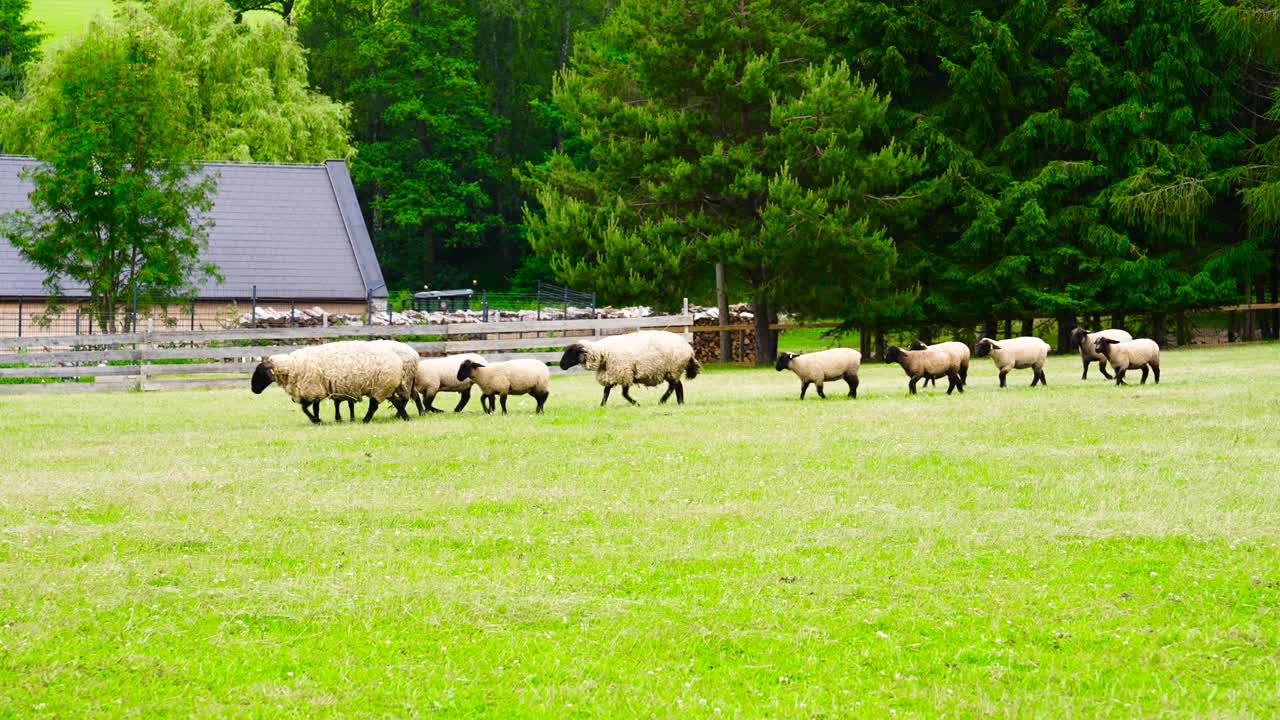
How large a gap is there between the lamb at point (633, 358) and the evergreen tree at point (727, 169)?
15.1 metres

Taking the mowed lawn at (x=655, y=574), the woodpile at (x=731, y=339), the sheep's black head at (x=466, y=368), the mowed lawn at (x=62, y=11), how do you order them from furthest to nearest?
the mowed lawn at (x=62, y=11)
the woodpile at (x=731, y=339)
the sheep's black head at (x=466, y=368)
the mowed lawn at (x=655, y=574)

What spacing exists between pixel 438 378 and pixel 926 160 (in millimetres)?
24216

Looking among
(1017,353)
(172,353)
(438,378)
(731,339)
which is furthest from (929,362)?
(731,339)

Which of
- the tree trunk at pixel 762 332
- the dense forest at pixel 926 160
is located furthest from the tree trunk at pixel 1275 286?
the tree trunk at pixel 762 332

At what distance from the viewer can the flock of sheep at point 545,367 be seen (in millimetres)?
18422

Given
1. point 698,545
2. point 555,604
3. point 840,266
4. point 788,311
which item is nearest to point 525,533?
point 698,545

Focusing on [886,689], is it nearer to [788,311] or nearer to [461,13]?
[788,311]

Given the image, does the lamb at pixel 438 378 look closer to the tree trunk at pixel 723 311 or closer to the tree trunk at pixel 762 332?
the tree trunk at pixel 723 311

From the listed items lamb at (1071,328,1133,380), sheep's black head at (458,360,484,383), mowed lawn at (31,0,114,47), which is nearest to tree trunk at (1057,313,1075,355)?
lamb at (1071,328,1133,380)

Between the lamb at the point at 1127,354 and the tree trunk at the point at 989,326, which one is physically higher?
the tree trunk at the point at 989,326

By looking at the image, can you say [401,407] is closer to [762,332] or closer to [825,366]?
[825,366]

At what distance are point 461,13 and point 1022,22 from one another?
41522 millimetres

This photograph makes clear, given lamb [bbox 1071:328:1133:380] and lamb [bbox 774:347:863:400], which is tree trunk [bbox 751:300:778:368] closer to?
lamb [bbox 1071:328:1133:380]

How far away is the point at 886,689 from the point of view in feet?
19.7
